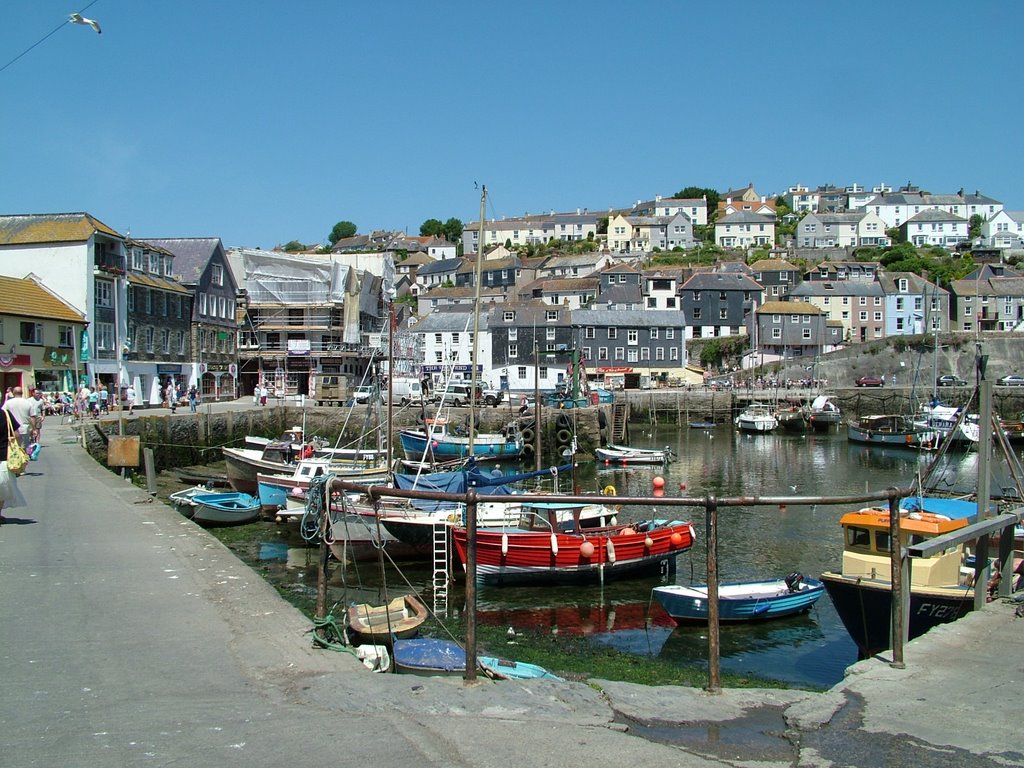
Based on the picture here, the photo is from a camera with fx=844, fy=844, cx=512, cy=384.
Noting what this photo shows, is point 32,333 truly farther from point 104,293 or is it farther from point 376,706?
point 376,706

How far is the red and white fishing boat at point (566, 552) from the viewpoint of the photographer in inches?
794

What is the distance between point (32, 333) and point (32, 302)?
83.6 inches

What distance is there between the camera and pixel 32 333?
4022 cm

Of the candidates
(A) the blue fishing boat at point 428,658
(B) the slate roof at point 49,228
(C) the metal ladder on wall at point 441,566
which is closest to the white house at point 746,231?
(B) the slate roof at point 49,228

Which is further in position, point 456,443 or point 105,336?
point 456,443

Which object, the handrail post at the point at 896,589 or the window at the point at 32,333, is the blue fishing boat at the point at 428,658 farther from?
the window at the point at 32,333

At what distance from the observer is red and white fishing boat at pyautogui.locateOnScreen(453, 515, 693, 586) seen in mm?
20172

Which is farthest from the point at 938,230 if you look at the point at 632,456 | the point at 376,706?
the point at 376,706

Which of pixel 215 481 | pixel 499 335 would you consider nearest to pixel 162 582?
pixel 215 481

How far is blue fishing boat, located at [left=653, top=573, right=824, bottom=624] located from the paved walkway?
837 centimetres

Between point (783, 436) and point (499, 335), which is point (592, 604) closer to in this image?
point (783, 436)

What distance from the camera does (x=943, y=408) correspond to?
6278cm

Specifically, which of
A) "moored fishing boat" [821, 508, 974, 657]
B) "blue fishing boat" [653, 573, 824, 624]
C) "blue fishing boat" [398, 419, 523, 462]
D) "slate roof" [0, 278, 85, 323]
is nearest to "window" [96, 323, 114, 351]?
"slate roof" [0, 278, 85, 323]

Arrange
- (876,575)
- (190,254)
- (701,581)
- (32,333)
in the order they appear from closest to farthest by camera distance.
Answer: (876,575) → (701,581) → (32,333) → (190,254)
